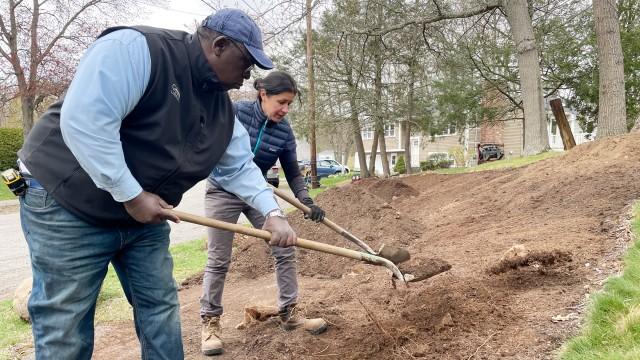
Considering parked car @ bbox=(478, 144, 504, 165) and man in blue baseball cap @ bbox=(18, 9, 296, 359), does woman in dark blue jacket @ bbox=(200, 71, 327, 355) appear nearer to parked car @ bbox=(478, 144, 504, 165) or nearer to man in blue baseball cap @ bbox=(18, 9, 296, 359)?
man in blue baseball cap @ bbox=(18, 9, 296, 359)

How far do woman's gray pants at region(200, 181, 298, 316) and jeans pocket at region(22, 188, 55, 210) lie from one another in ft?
4.99

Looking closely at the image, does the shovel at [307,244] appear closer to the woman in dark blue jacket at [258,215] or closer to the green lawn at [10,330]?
the woman in dark blue jacket at [258,215]

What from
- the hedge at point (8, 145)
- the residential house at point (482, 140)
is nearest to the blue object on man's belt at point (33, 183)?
the hedge at point (8, 145)

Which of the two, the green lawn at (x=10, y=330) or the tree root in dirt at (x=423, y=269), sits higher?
the tree root in dirt at (x=423, y=269)

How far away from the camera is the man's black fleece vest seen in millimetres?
2129

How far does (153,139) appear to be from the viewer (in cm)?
217

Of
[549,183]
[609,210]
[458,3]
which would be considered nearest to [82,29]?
[458,3]

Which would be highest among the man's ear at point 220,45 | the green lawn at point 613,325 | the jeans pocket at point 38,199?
the man's ear at point 220,45

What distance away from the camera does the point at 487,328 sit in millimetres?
3031

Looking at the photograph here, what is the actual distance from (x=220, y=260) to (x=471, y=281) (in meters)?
1.78

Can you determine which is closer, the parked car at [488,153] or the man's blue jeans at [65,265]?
the man's blue jeans at [65,265]

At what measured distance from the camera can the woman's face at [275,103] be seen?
355cm

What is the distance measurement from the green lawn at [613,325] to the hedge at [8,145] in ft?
84.7

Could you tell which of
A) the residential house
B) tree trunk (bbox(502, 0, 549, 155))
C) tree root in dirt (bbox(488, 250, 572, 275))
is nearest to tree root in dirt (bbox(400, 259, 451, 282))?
tree root in dirt (bbox(488, 250, 572, 275))
